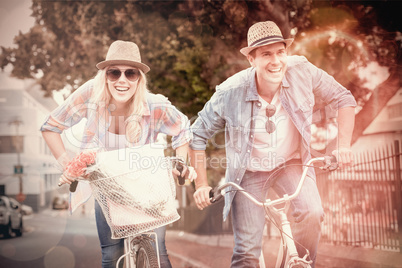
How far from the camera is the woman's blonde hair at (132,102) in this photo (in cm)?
414

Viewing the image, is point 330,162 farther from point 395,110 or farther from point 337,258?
point 395,110

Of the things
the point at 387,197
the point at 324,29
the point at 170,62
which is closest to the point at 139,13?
the point at 170,62

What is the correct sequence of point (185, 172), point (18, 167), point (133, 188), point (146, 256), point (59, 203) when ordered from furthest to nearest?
point (59, 203) → point (18, 167) → point (185, 172) → point (146, 256) → point (133, 188)

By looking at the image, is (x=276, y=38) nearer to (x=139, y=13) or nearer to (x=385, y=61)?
(x=385, y=61)

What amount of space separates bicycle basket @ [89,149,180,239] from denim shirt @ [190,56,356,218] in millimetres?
861

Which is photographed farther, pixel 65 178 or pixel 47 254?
pixel 47 254

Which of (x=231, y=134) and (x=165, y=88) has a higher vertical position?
(x=165, y=88)

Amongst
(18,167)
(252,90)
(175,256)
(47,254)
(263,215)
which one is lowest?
(175,256)

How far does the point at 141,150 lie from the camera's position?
11.5 feet

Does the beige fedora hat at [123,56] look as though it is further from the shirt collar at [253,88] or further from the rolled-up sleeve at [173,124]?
the shirt collar at [253,88]

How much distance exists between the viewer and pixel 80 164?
341 cm

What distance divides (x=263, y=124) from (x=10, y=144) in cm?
3084

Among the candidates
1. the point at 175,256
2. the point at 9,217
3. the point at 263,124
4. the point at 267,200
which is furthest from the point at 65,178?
the point at 9,217

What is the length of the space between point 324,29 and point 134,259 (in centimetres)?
799
